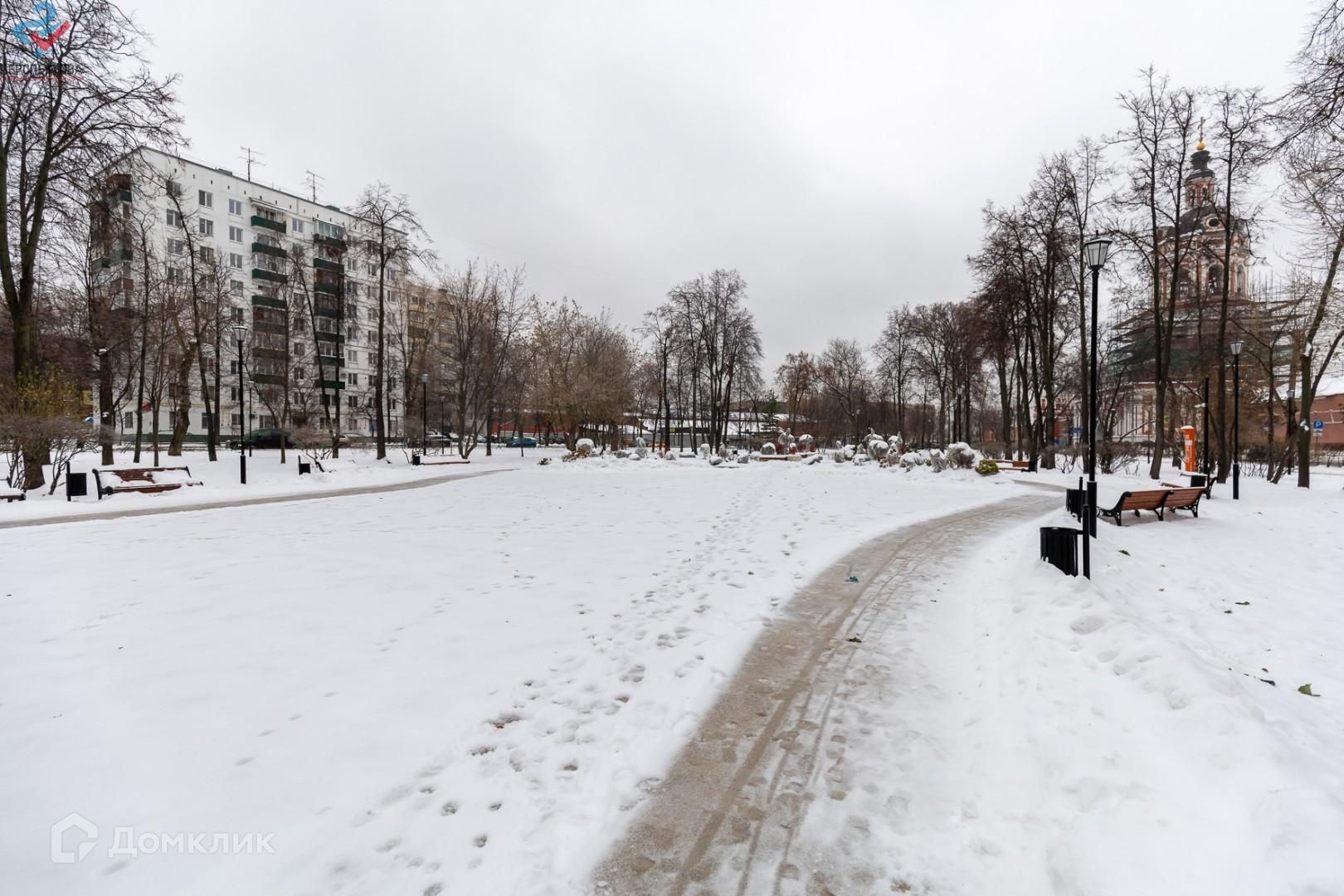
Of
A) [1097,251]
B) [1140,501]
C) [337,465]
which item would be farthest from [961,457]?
[337,465]

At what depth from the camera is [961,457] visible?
22.3 metres

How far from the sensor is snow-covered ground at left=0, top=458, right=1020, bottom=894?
8.00 ft

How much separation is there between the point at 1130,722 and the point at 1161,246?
77.5 feet

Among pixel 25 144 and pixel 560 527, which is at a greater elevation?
pixel 25 144

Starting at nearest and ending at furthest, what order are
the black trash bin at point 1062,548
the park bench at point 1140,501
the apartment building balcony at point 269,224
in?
the black trash bin at point 1062,548 < the park bench at point 1140,501 < the apartment building balcony at point 269,224

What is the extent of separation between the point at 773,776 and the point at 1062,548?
5.29m

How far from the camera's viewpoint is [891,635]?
502 centimetres

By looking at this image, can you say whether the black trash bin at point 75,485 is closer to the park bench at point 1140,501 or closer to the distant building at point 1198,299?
the park bench at point 1140,501

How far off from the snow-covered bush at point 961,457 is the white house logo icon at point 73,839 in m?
23.8

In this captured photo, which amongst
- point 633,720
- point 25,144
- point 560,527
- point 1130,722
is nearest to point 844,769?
point 633,720

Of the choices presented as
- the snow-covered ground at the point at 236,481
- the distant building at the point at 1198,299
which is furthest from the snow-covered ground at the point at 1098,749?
the distant building at the point at 1198,299

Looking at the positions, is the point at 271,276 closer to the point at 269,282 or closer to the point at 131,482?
the point at 269,282

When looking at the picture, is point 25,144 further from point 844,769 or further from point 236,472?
point 844,769

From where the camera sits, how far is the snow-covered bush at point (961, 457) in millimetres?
22188
